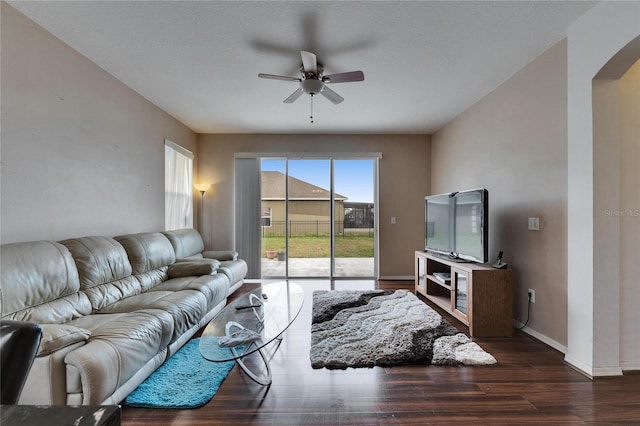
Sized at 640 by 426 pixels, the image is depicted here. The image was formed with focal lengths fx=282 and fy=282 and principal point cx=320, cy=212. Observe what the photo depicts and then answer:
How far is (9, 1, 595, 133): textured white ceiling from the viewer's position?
1956 mm

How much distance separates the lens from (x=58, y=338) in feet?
4.76

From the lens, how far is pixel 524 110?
109 inches

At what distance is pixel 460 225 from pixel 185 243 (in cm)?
354

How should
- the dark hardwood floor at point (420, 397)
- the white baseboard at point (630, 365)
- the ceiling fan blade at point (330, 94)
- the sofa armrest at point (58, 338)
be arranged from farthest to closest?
the ceiling fan blade at point (330, 94) → the white baseboard at point (630, 365) → the dark hardwood floor at point (420, 397) → the sofa armrest at point (58, 338)

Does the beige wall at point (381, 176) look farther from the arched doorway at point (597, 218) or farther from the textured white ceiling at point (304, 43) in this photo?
the arched doorway at point (597, 218)

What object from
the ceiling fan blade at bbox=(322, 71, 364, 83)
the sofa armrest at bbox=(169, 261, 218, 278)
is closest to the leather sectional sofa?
the sofa armrest at bbox=(169, 261, 218, 278)

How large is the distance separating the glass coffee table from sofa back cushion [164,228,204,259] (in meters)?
1.55

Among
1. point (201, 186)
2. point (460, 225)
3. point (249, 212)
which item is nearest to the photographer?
point (460, 225)

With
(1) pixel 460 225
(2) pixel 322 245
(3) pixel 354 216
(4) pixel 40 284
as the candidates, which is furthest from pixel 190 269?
(1) pixel 460 225

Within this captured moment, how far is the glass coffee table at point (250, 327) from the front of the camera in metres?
1.77

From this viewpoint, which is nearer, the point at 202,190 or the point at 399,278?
the point at 202,190

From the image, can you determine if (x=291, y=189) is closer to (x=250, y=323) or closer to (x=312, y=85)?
(x=312, y=85)

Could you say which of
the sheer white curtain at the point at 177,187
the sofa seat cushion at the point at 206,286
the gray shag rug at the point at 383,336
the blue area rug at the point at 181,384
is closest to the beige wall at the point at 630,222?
the gray shag rug at the point at 383,336

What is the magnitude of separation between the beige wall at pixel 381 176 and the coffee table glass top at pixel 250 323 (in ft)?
8.37
